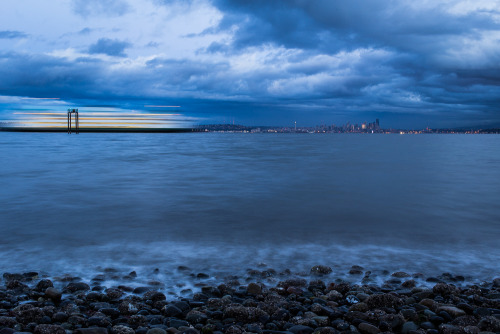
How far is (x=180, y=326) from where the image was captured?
4.57 m

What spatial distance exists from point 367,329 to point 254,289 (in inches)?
65.8

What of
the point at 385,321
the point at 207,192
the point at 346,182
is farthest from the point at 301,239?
the point at 346,182

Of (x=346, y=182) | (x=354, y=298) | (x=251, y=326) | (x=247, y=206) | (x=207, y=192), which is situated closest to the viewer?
(x=251, y=326)

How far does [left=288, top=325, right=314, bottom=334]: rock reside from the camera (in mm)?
4469

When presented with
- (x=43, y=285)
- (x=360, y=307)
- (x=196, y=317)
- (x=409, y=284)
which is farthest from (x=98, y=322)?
(x=409, y=284)

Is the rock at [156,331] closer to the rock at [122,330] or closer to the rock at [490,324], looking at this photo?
the rock at [122,330]

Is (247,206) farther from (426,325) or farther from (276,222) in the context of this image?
(426,325)

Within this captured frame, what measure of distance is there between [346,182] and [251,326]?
54.4 ft

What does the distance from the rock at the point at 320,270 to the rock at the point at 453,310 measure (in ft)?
6.36

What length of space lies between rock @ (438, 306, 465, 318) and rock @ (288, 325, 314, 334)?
66.7 inches

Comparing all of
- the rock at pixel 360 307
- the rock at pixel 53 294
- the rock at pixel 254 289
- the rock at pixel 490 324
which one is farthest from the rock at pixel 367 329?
the rock at pixel 53 294

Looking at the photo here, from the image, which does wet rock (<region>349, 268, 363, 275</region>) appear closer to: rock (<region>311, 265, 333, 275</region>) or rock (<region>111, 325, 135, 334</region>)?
rock (<region>311, 265, 333, 275</region>)

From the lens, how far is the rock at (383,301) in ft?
17.0

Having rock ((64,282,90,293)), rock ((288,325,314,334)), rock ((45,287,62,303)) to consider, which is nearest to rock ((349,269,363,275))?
rock ((288,325,314,334))
